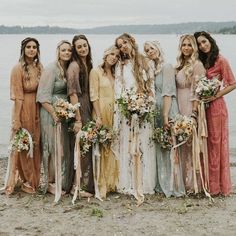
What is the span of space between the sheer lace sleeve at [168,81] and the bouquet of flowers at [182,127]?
384 mm

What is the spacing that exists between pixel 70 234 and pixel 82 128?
6.01 ft

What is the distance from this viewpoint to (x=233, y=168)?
12.3 metres

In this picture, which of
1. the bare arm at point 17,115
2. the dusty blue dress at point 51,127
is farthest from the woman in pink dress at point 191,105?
the bare arm at point 17,115

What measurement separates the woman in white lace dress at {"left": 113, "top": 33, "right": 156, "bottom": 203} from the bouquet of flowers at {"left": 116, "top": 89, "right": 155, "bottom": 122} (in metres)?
0.11

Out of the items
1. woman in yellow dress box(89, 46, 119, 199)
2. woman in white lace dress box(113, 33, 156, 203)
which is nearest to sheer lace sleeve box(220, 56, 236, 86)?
woman in white lace dress box(113, 33, 156, 203)

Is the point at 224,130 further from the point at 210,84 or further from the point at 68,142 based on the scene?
the point at 68,142

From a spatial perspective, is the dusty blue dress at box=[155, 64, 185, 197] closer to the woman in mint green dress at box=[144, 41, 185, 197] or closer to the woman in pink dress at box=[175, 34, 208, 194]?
the woman in mint green dress at box=[144, 41, 185, 197]

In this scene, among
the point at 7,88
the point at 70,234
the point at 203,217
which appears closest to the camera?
the point at 70,234

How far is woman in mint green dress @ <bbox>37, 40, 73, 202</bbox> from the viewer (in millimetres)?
8344

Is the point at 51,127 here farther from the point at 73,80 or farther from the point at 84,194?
the point at 84,194

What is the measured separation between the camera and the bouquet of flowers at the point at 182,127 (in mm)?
8383

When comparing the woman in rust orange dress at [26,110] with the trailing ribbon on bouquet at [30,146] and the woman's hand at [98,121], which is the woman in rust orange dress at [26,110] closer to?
the trailing ribbon on bouquet at [30,146]

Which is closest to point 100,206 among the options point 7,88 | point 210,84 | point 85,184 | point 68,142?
point 85,184

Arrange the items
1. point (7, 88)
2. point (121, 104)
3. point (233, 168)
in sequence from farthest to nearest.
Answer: point (7, 88), point (233, 168), point (121, 104)
